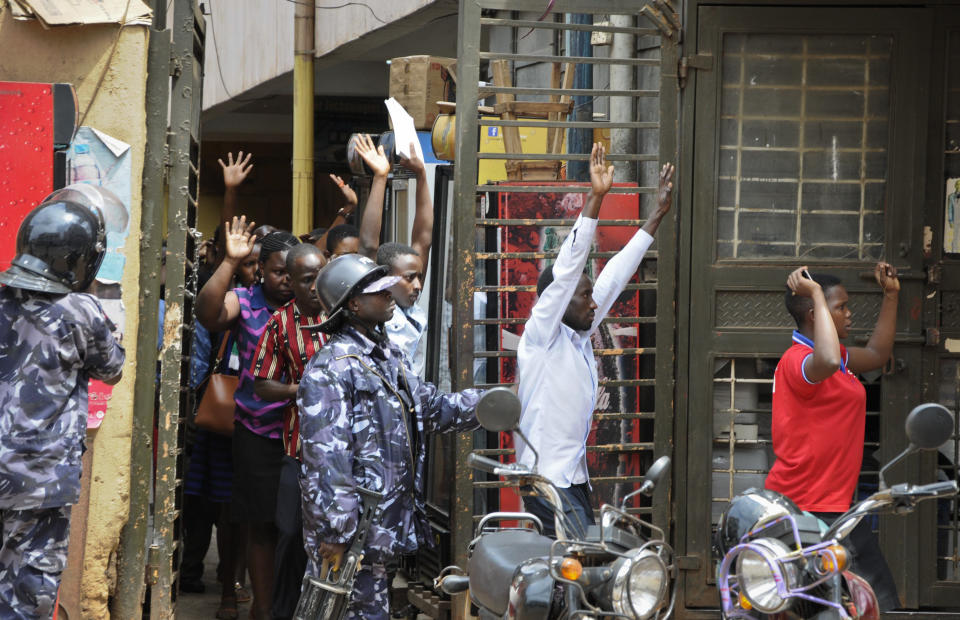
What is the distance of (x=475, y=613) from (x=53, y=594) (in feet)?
7.14

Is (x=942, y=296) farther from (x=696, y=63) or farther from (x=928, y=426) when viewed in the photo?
(x=928, y=426)

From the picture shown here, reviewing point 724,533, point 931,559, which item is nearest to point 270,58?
point 931,559

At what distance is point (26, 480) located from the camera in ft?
14.6

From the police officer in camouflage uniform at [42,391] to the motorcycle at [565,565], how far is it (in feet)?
5.31

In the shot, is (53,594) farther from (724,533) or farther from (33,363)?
(724,533)

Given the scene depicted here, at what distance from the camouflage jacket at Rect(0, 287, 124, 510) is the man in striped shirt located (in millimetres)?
1228

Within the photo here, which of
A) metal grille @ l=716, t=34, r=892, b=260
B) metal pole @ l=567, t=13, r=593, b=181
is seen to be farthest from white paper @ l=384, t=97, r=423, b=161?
metal grille @ l=716, t=34, r=892, b=260

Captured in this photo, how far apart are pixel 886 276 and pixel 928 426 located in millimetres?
2417

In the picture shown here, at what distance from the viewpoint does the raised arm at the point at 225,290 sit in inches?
247

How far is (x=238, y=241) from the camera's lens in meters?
6.42

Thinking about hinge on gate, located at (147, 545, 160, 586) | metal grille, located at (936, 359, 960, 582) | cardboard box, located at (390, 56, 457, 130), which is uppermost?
cardboard box, located at (390, 56, 457, 130)

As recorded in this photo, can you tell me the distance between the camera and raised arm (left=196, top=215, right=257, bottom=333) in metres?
6.27

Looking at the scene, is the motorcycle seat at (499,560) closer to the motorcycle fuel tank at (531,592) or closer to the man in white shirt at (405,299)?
the motorcycle fuel tank at (531,592)

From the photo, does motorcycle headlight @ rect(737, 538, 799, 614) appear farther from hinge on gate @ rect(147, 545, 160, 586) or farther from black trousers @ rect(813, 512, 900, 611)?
hinge on gate @ rect(147, 545, 160, 586)
